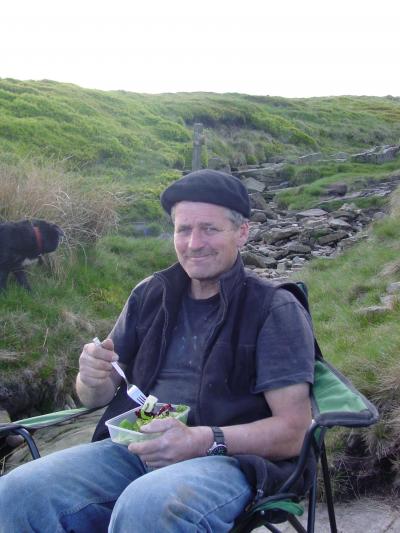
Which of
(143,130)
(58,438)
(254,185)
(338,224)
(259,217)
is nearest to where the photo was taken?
(58,438)

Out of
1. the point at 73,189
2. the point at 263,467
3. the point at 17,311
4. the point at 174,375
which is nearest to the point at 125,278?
the point at 73,189

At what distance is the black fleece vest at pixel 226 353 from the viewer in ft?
8.59

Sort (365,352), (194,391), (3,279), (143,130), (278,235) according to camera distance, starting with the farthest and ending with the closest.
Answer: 1. (143,130)
2. (278,235)
3. (3,279)
4. (365,352)
5. (194,391)

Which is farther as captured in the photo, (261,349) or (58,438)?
(58,438)

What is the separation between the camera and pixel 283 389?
252 centimetres

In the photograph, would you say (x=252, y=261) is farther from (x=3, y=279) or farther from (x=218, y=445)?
(x=218, y=445)

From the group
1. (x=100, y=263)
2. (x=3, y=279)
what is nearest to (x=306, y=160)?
(x=100, y=263)

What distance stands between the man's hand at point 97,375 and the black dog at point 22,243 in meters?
3.83

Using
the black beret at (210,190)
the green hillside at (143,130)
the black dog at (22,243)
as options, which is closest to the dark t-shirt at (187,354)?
the black beret at (210,190)

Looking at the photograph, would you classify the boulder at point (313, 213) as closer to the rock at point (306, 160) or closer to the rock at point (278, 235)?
the rock at point (278, 235)

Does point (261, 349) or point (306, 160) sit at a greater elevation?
point (306, 160)

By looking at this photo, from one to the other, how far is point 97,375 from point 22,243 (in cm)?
404

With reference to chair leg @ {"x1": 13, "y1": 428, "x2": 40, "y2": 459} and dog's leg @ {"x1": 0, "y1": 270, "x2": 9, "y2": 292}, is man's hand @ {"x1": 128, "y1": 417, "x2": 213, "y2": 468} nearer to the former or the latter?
chair leg @ {"x1": 13, "y1": 428, "x2": 40, "y2": 459}

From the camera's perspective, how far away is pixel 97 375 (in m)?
2.83
